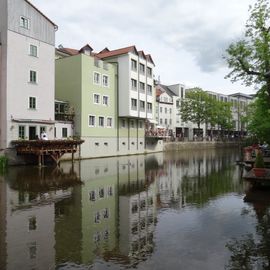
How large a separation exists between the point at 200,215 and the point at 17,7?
29632 mm

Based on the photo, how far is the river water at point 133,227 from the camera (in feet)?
25.4

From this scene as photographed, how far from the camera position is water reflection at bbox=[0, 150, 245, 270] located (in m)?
7.89

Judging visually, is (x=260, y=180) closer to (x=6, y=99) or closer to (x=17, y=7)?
(x=6, y=99)

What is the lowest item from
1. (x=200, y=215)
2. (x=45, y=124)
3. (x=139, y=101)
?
(x=200, y=215)

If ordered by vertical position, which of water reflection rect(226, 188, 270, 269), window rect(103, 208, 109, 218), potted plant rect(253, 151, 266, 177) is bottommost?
water reflection rect(226, 188, 270, 269)

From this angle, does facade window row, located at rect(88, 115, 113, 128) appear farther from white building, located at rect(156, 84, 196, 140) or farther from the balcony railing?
white building, located at rect(156, 84, 196, 140)

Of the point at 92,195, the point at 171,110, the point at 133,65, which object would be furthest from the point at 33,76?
the point at 171,110

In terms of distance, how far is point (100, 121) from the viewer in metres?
47.0

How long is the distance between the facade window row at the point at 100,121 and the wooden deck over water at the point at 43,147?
37.8 ft

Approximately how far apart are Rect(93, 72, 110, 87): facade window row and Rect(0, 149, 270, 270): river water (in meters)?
28.8

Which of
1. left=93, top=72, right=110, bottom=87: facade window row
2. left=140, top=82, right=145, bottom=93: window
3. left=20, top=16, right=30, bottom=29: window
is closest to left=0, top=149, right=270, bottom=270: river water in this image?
left=20, top=16, right=30, bottom=29: window

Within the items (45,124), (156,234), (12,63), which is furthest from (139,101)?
(156,234)

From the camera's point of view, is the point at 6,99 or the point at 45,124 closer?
the point at 6,99

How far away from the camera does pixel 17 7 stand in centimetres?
3412
